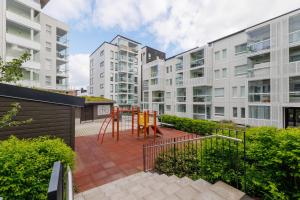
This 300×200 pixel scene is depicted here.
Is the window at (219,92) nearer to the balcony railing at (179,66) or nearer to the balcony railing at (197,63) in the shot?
the balcony railing at (197,63)

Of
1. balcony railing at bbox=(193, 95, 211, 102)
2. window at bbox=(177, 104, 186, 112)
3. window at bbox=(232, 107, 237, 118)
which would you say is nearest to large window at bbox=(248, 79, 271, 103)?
window at bbox=(232, 107, 237, 118)

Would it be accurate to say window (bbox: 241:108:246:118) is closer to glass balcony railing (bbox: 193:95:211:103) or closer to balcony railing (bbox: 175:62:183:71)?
glass balcony railing (bbox: 193:95:211:103)

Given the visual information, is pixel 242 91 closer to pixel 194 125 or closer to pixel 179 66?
pixel 194 125

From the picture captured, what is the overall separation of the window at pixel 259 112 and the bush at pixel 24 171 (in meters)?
19.3

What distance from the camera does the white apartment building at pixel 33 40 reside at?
17656mm

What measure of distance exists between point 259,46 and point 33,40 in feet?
93.0

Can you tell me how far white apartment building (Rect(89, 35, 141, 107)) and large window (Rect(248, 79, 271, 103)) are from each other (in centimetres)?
2831

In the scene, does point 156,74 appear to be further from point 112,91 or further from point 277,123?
point 277,123

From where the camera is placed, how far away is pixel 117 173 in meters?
6.95

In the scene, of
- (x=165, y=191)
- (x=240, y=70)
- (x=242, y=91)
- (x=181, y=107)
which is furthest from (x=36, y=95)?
(x=181, y=107)

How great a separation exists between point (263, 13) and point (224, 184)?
68.6 feet

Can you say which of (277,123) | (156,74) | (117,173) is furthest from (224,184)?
(156,74)

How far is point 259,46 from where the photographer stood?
55.6 ft

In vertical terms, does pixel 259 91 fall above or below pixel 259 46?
below
